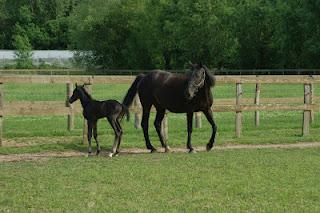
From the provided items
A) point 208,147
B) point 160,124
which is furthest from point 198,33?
point 208,147

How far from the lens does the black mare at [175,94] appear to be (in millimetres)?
11508

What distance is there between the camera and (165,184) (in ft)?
26.5

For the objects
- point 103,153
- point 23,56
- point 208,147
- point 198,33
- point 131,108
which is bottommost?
point 103,153

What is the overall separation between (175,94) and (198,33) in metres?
48.0

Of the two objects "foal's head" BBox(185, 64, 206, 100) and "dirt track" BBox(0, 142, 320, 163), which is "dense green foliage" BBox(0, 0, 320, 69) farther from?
"foal's head" BBox(185, 64, 206, 100)

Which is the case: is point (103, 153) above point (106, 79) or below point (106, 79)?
below

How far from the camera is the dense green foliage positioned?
169 feet

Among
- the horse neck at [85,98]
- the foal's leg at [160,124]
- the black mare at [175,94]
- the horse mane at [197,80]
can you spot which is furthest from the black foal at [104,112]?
the horse mane at [197,80]

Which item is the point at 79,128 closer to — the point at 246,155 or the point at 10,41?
the point at 246,155

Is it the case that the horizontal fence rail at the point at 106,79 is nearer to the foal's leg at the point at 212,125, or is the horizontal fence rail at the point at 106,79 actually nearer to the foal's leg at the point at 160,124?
the foal's leg at the point at 160,124

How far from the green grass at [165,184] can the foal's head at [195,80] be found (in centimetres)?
133

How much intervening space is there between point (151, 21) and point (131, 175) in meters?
57.0

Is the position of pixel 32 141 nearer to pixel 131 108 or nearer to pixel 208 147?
pixel 131 108

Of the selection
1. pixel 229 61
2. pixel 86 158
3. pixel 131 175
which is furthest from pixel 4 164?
pixel 229 61
